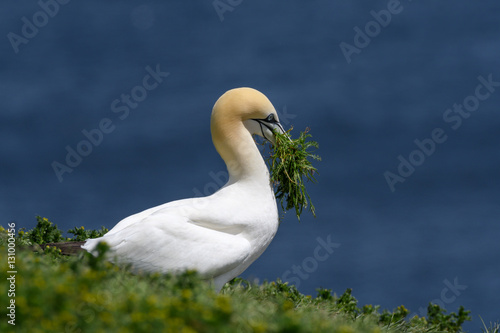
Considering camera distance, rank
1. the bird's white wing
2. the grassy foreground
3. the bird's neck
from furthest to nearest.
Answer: the bird's neck → the bird's white wing → the grassy foreground

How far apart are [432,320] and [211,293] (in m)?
6.50

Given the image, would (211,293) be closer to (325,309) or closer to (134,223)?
(134,223)

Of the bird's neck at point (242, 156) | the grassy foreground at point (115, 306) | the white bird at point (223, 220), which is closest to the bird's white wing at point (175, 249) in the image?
the white bird at point (223, 220)

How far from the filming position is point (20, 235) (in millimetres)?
12492

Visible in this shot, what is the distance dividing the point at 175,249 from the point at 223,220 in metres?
0.77

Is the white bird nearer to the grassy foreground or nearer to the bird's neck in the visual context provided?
the bird's neck

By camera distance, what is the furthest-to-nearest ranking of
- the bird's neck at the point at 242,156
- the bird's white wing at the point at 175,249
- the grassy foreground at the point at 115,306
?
1. the bird's neck at the point at 242,156
2. the bird's white wing at the point at 175,249
3. the grassy foreground at the point at 115,306

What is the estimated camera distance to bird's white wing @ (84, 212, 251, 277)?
9.66 meters

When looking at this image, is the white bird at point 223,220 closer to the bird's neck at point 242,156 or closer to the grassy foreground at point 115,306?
the bird's neck at point 242,156

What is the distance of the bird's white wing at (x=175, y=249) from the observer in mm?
9656

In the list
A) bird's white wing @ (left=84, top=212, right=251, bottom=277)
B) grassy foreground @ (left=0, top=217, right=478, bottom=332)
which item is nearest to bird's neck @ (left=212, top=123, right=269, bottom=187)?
bird's white wing @ (left=84, top=212, right=251, bottom=277)

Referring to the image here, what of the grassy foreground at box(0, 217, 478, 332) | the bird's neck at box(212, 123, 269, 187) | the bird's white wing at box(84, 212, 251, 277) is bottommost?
the grassy foreground at box(0, 217, 478, 332)

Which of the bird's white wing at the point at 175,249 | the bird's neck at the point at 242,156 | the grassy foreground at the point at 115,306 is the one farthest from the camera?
the bird's neck at the point at 242,156

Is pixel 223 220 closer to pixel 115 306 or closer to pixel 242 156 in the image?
pixel 242 156
